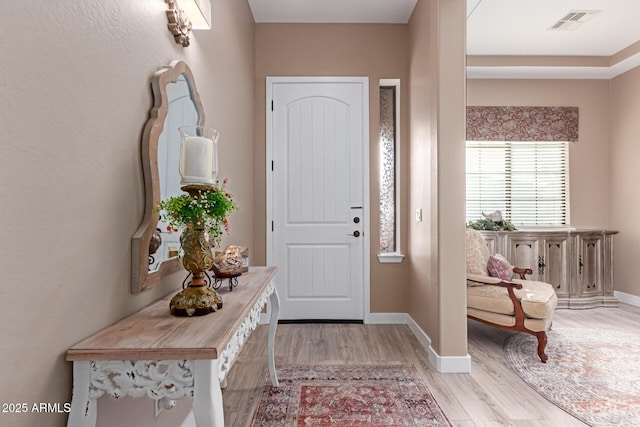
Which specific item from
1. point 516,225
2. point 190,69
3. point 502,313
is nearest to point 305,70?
point 190,69

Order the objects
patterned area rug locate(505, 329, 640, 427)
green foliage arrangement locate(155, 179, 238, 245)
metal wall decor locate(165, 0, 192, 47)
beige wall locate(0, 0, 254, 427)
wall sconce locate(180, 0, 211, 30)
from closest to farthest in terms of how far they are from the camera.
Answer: beige wall locate(0, 0, 254, 427), green foliage arrangement locate(155, 179, 238, 245), metal wall decor locate(165, 0, 192, 47), wall sconce locate(180, 0, 211, 30), patterned area rug locate(505, 329, 640, 427)

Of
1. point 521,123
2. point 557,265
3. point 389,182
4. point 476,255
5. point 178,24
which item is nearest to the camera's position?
point 178,24

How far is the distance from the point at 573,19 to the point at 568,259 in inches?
102

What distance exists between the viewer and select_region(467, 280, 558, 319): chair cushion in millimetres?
2965

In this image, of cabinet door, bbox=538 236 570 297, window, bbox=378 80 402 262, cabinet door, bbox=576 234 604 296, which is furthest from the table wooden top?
cabinet door, bbox=576 234 604 296

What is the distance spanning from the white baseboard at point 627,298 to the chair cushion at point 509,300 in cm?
217

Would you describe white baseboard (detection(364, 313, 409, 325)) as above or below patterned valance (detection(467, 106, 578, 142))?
below

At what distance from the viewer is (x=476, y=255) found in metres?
3.44

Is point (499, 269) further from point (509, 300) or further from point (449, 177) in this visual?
point (449, 177)

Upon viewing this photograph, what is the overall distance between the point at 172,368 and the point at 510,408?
6.66ft

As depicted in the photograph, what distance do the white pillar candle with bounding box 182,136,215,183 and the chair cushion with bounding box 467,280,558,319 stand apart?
267 cm

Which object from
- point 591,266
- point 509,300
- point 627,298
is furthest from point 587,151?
point 509,300

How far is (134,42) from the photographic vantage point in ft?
4.32

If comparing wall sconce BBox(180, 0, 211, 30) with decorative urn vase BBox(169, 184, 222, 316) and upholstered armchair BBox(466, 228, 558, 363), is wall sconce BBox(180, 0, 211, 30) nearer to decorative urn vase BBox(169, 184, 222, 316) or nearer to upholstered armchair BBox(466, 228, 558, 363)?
decorative urn vase BBox(169, 184, 222, 316)
